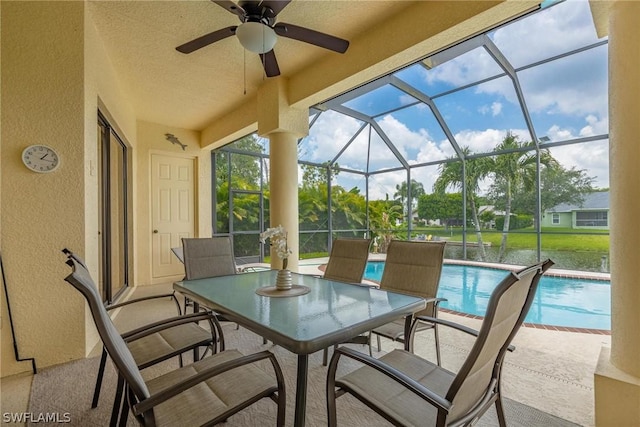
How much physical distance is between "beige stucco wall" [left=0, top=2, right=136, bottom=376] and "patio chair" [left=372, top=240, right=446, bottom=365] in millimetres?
2464

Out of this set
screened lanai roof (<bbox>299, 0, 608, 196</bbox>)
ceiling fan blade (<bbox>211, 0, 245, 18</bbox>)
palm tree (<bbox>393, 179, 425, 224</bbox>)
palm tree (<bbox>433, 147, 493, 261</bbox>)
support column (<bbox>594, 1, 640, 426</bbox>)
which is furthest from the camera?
palm tree (<bbox>393, 179, 425, 224</bbox>)

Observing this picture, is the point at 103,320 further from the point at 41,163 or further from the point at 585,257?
the point at 585,257

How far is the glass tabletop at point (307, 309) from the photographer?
1.24 m

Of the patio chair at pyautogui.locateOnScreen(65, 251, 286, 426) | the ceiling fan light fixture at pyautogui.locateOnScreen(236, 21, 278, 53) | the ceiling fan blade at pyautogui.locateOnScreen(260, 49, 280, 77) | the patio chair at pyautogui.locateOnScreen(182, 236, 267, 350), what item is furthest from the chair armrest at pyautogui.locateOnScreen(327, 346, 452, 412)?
the ceiling fan blade at pyautogui.locateOnScreen(260, 49, 280, 77)

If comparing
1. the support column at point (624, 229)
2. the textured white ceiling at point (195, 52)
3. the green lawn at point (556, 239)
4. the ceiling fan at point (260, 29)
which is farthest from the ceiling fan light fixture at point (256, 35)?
the green lawn at point (556, 239)

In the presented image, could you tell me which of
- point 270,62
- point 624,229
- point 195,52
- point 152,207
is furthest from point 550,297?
point 152,207

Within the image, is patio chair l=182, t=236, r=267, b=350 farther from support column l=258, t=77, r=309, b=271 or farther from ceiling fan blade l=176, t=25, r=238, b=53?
ceiling fan blade l=176, t=25, r=238, b=53

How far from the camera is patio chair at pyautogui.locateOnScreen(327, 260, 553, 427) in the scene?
956 millimetres

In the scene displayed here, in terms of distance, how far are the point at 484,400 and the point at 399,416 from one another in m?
0.37

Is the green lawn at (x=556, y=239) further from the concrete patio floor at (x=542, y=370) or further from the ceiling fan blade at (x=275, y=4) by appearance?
the ceiling fan blade at (x=275, y=4)

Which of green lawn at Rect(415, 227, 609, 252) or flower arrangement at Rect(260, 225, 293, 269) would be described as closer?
flower arrangement at Rect(260, 225, 293, 269)

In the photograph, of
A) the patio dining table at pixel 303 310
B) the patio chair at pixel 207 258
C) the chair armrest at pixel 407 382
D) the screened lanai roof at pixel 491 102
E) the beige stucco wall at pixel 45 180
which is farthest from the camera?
the screened lanai roof at pixel 491 102

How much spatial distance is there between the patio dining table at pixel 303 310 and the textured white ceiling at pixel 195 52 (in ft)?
7.73

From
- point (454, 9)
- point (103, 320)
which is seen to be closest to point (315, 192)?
point (454, 9)
